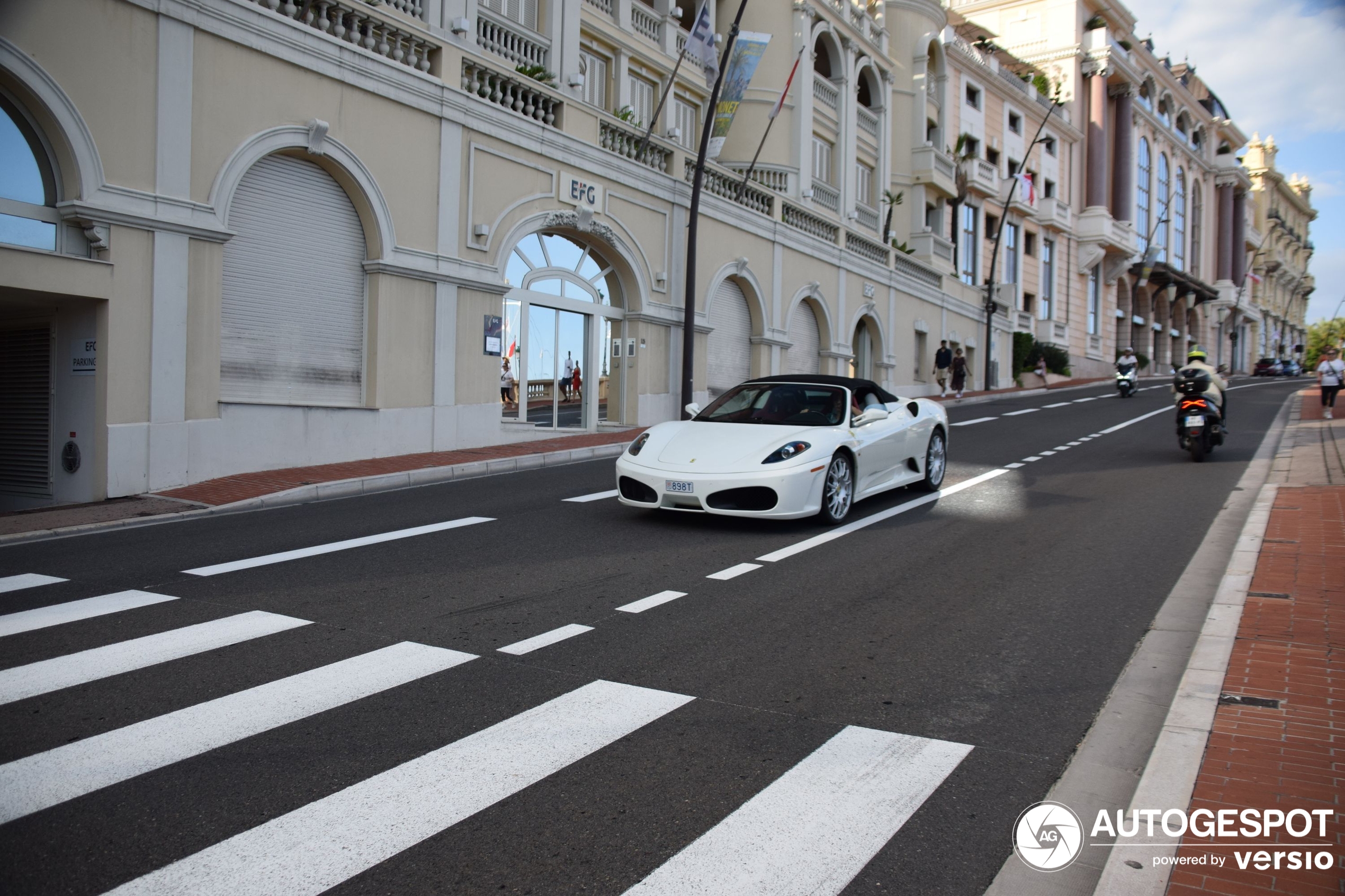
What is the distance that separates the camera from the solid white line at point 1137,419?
800 inches

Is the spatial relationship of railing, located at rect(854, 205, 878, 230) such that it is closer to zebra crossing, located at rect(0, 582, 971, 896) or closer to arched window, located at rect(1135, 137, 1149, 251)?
zebra crossing, located at rect(0, 582, 971, 896)

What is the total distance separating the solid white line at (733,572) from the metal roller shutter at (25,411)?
883cm

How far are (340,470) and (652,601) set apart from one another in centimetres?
773

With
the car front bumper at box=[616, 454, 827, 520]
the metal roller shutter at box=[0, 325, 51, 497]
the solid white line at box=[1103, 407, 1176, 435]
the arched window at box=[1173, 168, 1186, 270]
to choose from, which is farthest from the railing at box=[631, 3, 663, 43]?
the arched window at box=[1173, 168, 1186, 270]

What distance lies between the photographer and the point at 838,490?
9.01 metres

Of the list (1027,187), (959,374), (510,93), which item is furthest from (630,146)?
(1027,187)

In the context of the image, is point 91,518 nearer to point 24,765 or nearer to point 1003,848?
point 24,765

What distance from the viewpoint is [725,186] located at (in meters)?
23.6

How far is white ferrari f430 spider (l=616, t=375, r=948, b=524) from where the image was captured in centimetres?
845

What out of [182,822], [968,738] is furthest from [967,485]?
[182,822]

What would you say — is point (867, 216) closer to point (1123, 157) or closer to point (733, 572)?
point (733, 572)

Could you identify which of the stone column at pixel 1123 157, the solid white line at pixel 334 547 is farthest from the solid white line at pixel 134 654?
the stone column at pixel 1123 157

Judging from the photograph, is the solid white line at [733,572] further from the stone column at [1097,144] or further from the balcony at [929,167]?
the stone column at [1097,144]

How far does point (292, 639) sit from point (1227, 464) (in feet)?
43.5
